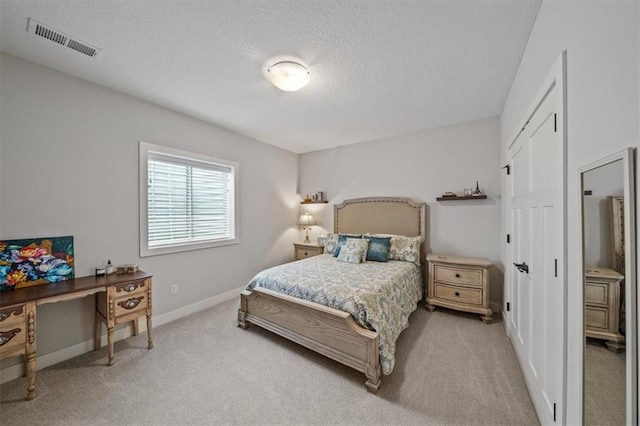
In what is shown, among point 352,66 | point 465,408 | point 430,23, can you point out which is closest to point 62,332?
point 465,408

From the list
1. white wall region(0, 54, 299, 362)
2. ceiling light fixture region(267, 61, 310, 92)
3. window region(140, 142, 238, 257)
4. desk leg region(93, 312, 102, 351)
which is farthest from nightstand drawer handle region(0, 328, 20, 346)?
ceiling light fixture region(267, 61, 310, 92)

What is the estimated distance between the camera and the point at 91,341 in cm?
229

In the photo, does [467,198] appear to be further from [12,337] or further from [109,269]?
[12,337]

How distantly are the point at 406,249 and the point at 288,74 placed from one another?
8.64 ft

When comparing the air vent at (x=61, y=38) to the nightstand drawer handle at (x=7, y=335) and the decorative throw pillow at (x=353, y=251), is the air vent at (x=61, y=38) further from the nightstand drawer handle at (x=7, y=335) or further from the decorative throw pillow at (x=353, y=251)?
the decorative throw pillow at (x=353, y=251)

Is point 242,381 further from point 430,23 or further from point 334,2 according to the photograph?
point 430,23

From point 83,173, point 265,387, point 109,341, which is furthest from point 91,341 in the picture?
point 265,387

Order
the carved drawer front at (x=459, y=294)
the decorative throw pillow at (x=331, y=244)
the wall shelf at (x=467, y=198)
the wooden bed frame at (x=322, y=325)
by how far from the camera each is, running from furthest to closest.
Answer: the decorative throw pillow at (x=331, y=244)
the wall shelf at (x=467, y=198)
the carved drawer front at (x=459, y=294)
the wooden bed frame at (x=322, y=325)

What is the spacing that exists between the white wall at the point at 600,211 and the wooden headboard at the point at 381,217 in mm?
2684

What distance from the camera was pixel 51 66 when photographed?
2.06 meters

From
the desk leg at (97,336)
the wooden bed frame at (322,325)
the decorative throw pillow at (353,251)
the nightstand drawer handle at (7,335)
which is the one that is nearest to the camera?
the nightstand drawer handle at (7,335)

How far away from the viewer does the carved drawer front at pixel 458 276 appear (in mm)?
2879

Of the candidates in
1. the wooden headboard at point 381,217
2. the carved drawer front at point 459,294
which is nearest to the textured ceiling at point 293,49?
the wooden headboard at point 381,217

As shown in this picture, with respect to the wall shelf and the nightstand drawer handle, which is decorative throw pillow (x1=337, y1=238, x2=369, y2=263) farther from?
the nightstand drawer handle
